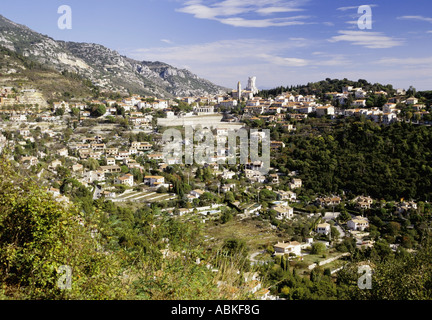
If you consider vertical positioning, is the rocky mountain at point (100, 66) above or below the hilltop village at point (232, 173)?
above

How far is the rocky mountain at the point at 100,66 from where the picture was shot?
62.8m

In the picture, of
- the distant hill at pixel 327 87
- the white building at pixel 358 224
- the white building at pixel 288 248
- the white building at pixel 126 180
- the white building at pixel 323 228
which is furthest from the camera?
the distant hill at pixel 327 87

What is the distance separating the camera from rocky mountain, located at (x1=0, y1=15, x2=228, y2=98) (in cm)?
6281

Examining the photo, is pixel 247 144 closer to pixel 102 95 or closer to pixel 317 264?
pixel 317 264

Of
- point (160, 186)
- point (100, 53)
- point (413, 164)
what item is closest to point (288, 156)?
point (413, 164)

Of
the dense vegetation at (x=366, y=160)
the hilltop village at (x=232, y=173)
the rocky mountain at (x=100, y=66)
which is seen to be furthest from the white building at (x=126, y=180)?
the rocky mountain at (x=100, y=66)

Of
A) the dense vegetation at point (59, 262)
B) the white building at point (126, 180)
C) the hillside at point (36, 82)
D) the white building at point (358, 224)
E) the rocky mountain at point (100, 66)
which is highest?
the rocky mountain at point (100, 66)

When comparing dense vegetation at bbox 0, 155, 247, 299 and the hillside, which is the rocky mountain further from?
dense vegetation at bbox 0, 155, 247, 299

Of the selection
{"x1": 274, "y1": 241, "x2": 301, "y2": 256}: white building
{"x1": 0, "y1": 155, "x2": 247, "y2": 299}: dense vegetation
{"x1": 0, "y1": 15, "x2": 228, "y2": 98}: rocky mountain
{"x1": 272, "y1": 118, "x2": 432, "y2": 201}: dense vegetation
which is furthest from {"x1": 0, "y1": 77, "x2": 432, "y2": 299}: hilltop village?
{"x1": 0, "y1": 15, "x2": 228, "y2": 98}: rocky mountain

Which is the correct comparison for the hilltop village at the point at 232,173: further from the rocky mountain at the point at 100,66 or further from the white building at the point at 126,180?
the rocky mountain at the point at 100,66

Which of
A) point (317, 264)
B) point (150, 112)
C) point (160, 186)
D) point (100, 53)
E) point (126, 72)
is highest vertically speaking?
point (100, 53)

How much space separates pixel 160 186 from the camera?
64.4ft

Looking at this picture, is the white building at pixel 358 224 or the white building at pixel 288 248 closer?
the white building at pixel 288 248

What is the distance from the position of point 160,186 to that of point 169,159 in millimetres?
5381
